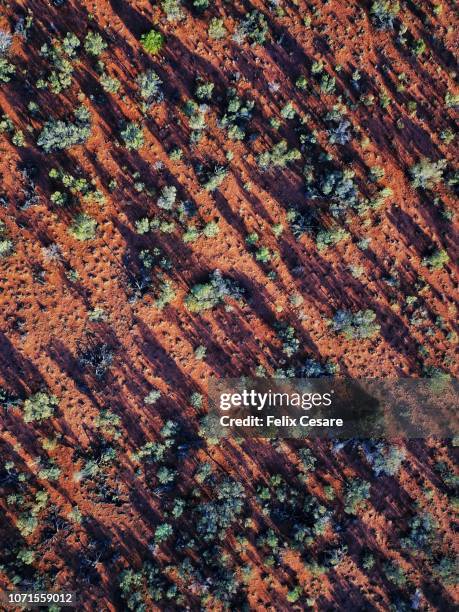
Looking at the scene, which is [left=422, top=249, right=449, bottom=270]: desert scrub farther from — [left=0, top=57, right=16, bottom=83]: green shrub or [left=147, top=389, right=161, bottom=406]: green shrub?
[left=0, top=57, right=16, bottom=83]: green shrub

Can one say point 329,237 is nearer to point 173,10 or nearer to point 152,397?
point 152,397

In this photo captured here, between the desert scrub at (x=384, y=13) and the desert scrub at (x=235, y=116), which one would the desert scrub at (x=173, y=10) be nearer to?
the desert scrub at (x=235, y=116)

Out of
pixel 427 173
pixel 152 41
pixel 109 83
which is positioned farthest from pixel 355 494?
pixel 152 41

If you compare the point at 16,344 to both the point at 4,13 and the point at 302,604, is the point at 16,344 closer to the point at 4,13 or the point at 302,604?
the point at 4,13

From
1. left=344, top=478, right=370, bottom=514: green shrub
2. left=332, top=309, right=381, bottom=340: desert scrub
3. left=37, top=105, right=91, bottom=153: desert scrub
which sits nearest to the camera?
left=37, top=105, right=91, bottom=153: desert scrub

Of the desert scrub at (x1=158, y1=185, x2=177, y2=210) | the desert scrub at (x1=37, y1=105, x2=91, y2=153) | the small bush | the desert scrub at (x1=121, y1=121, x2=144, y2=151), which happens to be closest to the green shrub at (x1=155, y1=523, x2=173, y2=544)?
the desert scrub at (x1=158, y1=185, x2=177, y2=210)

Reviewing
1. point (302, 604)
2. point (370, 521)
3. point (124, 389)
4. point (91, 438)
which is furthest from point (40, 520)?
point (370, 521)
